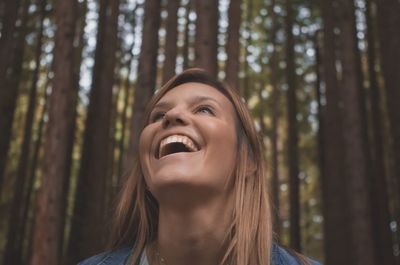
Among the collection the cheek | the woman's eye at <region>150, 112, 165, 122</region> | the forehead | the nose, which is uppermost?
the forehead

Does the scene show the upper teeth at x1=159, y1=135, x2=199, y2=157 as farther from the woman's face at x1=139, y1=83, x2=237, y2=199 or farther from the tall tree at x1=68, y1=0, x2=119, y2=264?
the tall tree at x1=68, y1=0, x2=119, y2=264

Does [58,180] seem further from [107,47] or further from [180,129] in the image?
Result: [107,47]

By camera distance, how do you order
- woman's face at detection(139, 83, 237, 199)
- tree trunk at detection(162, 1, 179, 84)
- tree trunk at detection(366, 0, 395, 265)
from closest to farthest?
woman's face at detection(139, 83, 237, 199)
tree trunk at detection(162, 1, 179, 84)
tree trunk at detection(366, 0, 395, 265)

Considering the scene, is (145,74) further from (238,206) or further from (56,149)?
(238,206)

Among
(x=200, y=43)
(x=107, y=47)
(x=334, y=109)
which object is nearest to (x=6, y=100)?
(x=107, y=47)

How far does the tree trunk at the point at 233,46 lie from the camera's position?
5.32 m

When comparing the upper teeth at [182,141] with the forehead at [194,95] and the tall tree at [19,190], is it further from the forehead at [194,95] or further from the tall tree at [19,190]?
the tall tree at [19,190]

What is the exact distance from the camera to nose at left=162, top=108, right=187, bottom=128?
174 centimetres

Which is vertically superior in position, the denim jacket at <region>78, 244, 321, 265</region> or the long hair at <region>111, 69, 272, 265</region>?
the long hair at <region>111, 69, 272, 265</region>

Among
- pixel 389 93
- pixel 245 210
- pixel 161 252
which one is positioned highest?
pixel 389 93

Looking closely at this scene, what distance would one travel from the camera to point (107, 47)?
7.59 metres

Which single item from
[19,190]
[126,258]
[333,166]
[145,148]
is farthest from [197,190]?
[19,190]

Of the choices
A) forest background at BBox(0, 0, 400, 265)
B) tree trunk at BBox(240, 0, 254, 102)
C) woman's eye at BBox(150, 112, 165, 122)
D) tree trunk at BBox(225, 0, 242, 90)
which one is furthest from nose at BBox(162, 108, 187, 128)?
tree trunk at BBox(240, 0, 254, 102)

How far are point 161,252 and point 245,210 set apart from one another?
33 cm
